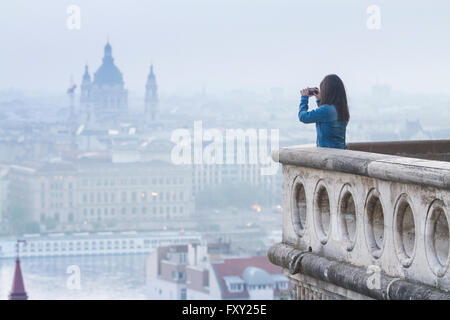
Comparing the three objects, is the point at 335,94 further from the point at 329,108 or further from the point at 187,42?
the point at 187,42

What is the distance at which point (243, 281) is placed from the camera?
4303cm

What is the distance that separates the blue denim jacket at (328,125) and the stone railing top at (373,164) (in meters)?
0.05

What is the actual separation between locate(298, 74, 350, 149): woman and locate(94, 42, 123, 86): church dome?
2880 inches

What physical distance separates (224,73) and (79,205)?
54.3 ft

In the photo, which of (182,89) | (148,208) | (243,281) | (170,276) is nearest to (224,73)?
(182,89)

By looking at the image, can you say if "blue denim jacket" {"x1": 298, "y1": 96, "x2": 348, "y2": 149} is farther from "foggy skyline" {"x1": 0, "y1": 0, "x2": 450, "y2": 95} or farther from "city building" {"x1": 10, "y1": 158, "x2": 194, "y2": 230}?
"foggy skyline" {"x1": 0, "y1": 0, "x2": 450, "y2": 95}

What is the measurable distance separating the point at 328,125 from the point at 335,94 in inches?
2.7

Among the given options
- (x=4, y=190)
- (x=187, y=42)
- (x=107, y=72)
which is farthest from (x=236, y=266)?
(x=187, y=42)

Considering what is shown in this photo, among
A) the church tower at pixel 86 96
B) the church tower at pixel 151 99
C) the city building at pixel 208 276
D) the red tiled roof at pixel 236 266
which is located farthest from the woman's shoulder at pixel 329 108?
the church tower at pixel 86 96

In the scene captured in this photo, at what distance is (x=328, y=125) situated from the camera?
8.70 ft

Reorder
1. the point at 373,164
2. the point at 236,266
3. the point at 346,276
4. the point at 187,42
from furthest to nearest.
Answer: the point at 187,42 < the point at 236,266 < the point at 346,276 < the point at 373,164

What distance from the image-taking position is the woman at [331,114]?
8.58ft

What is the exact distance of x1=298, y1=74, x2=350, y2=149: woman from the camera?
8.58 ft

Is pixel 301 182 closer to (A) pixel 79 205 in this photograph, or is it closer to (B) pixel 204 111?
(A) pixel 79 205
